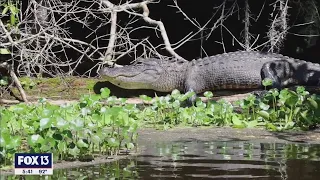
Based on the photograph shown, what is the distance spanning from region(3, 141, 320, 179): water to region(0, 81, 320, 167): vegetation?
268mm

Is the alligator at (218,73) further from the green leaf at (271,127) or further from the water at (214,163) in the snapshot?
the water at (214,163)

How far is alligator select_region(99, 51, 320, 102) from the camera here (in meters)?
9.23

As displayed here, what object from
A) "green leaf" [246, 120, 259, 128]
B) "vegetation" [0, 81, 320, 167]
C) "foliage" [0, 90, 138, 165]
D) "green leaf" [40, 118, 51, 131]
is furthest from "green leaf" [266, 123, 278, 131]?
"green leaf" [40, 118, 51, 131]

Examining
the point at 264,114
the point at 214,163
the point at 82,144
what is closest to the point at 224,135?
the point at 264,114

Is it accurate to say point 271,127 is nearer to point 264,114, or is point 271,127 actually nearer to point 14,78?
point 264,114

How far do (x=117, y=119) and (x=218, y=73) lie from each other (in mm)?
4248

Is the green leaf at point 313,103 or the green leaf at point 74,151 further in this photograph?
the green leaf at point 313,103

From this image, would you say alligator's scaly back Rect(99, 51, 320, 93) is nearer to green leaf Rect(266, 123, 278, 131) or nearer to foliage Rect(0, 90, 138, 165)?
green leaf Rect(266, 123, 278, 131)

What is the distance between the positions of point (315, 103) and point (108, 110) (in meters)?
2.33

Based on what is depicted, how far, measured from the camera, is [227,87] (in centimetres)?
960

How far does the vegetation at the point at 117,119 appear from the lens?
4.34 meters

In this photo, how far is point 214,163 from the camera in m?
4.31

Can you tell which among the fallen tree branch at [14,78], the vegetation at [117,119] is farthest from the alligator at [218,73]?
the vegetation at [117,119]

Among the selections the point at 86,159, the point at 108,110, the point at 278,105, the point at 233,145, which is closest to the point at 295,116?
the point at 278,105
